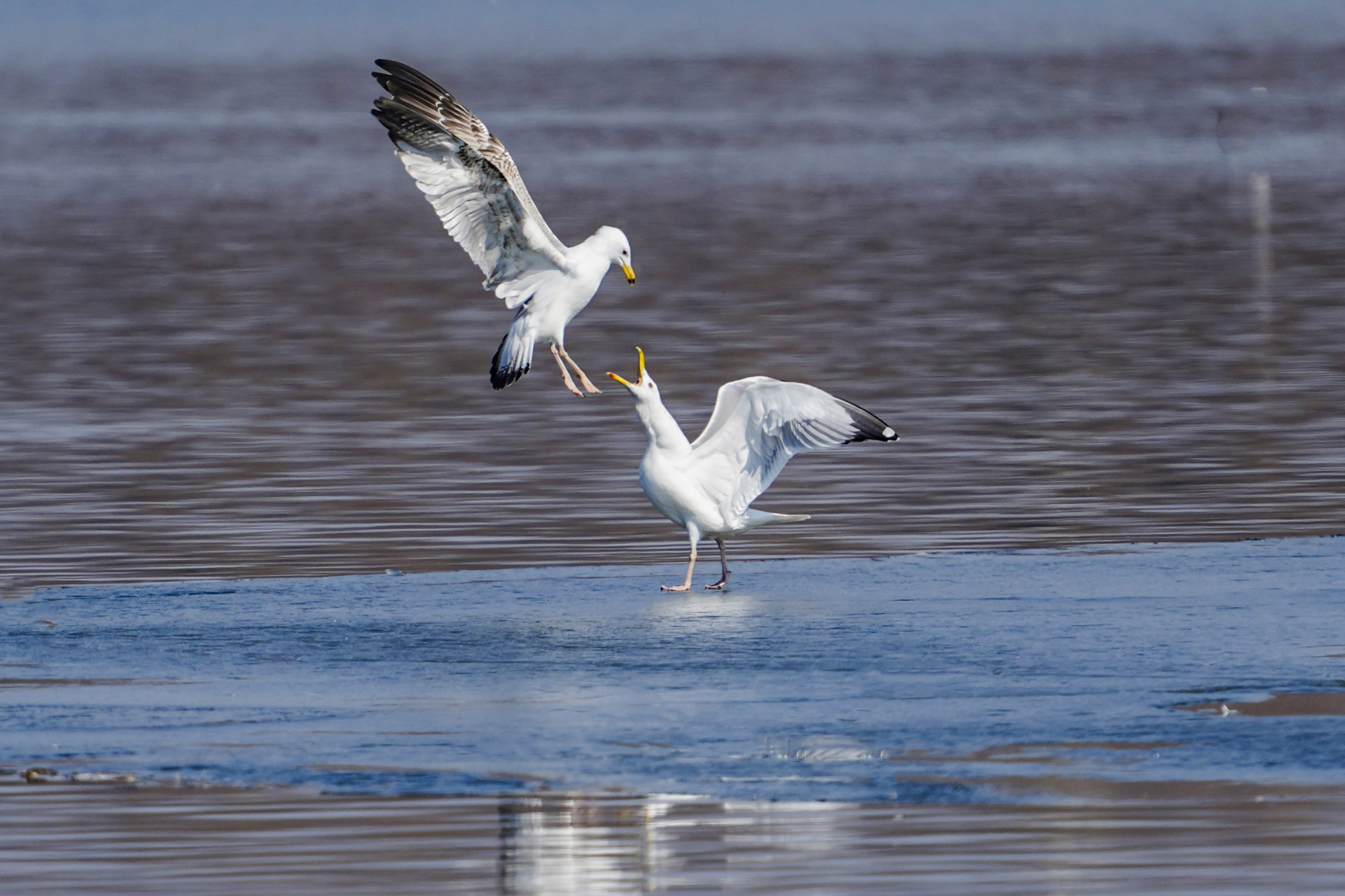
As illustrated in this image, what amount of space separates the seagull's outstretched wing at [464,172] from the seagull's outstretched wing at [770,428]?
2.42 m

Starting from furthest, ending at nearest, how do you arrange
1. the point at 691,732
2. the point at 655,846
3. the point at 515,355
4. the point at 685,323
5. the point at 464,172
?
the point at 685,323
the point at 515,355
the point at 464,172
the point at 691,732
the point at 655,846

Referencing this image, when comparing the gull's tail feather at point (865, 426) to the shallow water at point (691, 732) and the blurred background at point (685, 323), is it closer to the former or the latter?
the shallow water at point (691, 732)

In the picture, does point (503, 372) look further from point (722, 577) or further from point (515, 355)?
point (722, 577)

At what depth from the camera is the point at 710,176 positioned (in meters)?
45.2

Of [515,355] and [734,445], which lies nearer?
[734,445]

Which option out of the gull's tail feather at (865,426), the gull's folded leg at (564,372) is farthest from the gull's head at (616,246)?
the gull's tail feather at (865,426)

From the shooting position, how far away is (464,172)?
1427 centimetres

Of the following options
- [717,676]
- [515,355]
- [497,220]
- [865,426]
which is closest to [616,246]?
[497,220]

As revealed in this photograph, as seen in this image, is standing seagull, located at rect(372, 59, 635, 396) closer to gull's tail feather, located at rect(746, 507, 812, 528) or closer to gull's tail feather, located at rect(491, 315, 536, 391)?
gull's tail feather, located at rect(491, 315, 536, 391)

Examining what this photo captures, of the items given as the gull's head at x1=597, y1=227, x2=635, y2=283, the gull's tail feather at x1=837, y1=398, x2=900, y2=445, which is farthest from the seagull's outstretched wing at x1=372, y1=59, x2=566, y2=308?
the gull's tail feather at x1=837, y1=398, x2=900, y2=445

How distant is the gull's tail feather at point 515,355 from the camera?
48.0ft

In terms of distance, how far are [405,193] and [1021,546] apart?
31749 millimetres

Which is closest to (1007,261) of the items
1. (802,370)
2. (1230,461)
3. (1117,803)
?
(802,370)

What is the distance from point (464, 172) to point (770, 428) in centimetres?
302
